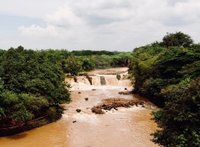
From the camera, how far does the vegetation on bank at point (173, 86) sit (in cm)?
1213

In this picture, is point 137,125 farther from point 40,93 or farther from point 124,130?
point 40,93

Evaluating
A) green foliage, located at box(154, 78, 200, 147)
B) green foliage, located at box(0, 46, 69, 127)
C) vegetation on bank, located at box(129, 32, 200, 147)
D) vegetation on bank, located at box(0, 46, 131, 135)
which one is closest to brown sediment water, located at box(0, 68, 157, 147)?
vegetation on bank, located at box(0, 46, 131, 135)

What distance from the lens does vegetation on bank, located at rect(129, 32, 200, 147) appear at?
12.1 meters

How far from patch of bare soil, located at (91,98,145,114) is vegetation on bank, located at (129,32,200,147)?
179cm

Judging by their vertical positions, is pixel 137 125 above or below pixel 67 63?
below

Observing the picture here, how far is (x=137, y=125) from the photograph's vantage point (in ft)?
82.7

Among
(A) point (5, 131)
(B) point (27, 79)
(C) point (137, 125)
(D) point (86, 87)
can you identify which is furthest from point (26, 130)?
(D) point (86, 87)

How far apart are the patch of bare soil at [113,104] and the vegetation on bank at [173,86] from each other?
1787 mm

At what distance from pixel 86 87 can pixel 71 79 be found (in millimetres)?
3297

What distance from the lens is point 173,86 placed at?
22.0 m

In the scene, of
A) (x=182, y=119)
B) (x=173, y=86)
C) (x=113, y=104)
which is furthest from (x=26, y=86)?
(x=182, y=119)

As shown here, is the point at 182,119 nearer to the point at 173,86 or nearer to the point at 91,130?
the point at 173,86

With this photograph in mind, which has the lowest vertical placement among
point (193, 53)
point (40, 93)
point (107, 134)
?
point (107, 134)

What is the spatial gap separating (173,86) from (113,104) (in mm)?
10153
